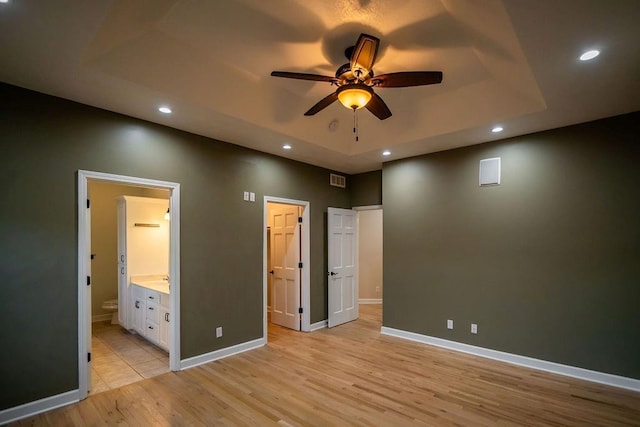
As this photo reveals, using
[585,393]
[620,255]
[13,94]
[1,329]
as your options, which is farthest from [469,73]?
[1,329]

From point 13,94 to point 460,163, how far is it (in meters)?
5.03

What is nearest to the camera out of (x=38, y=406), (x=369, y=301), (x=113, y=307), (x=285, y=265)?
(x=38, y=406)

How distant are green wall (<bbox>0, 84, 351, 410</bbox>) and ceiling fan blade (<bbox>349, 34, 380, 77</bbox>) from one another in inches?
95.0

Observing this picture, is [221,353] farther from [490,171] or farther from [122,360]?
[490,171]

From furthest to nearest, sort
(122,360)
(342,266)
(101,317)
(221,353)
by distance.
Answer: (101,317) → (342,266) → (221,353) → (122,360)

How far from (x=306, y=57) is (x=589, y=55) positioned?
2232mm

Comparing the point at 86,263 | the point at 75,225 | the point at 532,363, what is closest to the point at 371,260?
the point at 532,363

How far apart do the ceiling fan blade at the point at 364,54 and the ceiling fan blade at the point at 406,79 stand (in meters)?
0.13

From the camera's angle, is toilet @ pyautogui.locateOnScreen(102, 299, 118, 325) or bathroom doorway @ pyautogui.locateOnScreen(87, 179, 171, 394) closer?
bathroom doorway @ pyautogui.locateOnScreen(87, 179, 171, 394)

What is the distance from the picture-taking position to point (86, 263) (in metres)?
3.03

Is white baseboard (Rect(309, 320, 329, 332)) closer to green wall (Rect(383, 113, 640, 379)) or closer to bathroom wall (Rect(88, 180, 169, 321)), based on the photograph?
green wall (Rect(383, 113, 640, 379))

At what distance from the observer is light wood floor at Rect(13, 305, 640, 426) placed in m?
2.71

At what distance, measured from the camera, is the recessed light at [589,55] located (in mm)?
2192

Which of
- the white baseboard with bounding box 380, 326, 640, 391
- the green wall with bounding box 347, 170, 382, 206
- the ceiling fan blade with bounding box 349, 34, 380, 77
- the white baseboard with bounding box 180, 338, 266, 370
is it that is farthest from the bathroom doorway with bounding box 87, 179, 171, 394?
the white baseboard with bounding box 380, 326, 640, 391
